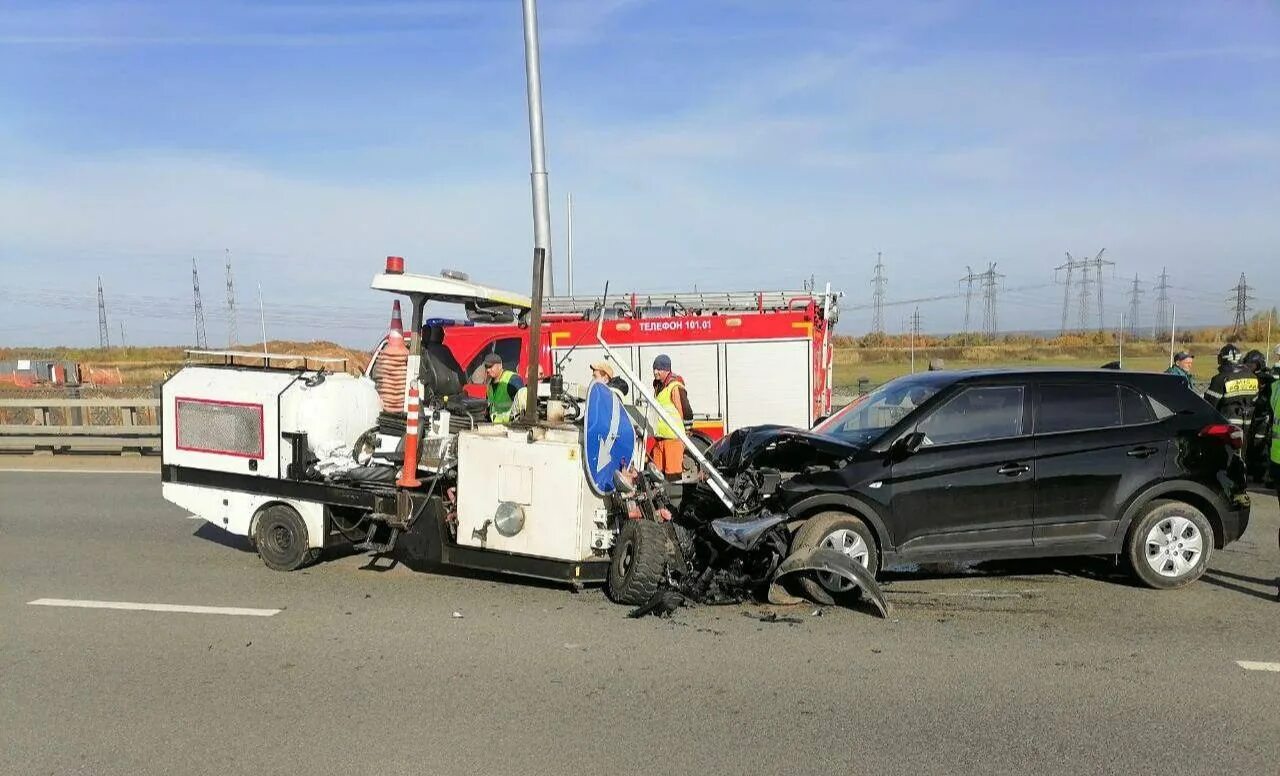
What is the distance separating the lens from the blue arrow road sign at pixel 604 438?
20.9 ft

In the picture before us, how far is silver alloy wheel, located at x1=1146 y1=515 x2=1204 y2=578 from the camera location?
22.6ft

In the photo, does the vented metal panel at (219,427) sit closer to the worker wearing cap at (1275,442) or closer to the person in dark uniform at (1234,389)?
the worker wearing cap at (1275,442)

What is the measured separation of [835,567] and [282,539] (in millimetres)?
4416

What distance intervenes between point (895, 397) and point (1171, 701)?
128 inches

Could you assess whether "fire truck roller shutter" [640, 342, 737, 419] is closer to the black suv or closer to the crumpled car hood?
the crumpled car hood

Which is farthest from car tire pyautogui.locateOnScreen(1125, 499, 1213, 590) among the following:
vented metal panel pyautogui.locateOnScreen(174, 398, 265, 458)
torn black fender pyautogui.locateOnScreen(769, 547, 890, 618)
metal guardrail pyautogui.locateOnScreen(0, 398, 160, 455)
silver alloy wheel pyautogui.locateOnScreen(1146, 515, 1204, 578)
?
metal guardrail pyautogui.locateOnScreen(0, 398, 160, 455)

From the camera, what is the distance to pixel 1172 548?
6.89 m

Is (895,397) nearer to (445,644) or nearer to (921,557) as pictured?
(921,557)

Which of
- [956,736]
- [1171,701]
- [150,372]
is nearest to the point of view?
[956,736]

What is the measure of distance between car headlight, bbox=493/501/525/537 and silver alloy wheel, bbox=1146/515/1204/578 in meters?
4.54

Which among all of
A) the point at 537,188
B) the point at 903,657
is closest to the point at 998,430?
the point at 903,657

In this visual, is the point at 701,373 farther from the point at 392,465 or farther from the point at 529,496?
the point at 529,496

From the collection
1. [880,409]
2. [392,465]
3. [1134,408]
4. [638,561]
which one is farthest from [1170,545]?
[392,465]

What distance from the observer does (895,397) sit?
24.9ft
